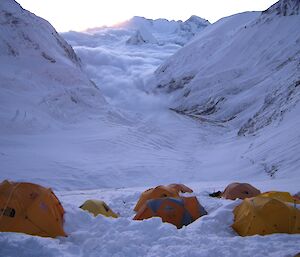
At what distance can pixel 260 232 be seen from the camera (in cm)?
741

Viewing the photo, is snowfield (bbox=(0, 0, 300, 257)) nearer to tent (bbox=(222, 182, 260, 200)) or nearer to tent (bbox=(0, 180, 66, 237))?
tent (bbox=(0, 180, 66, 237))

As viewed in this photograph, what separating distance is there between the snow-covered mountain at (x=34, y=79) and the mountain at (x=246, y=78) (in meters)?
12.6

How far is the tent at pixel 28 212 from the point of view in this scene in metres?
7.29

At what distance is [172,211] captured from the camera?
9258 mm

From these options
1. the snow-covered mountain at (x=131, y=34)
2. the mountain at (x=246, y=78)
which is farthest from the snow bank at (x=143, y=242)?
the snow-covered mountain at (x=131, y=34)

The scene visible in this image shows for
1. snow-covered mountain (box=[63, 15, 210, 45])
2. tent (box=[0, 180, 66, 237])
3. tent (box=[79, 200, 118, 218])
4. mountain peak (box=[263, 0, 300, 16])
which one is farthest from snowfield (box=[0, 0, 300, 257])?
snow-covered mountain (box=[63, 15, 210, 45])

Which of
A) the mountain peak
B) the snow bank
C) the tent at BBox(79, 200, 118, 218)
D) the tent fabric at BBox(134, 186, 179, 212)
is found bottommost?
the tent at BBox(79, 200, 118, 218)

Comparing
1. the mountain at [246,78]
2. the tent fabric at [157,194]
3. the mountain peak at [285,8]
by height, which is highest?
the mountain peak at [285,8]

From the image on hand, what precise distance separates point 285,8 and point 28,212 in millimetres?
53359

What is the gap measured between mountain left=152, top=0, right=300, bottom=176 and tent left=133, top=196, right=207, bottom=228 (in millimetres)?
11344

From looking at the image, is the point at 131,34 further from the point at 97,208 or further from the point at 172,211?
the point at 172,211

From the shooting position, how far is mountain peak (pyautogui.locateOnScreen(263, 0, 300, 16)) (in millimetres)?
52156

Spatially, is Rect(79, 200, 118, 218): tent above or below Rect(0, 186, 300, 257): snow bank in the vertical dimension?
below

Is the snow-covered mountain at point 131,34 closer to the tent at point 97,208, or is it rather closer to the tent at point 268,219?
the tent at point 97,208
